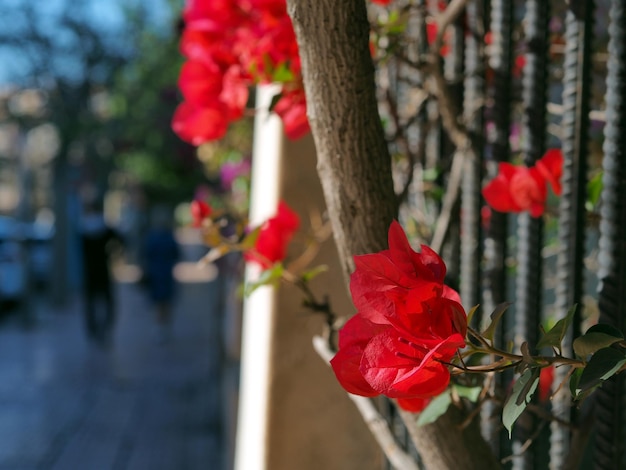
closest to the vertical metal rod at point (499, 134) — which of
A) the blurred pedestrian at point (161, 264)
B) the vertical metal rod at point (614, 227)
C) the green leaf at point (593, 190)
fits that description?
the green leaf at point (593, 190)

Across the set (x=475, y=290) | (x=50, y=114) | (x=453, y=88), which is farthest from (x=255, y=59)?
(x=50, y=114)

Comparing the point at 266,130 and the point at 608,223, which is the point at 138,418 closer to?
the point at 266,130

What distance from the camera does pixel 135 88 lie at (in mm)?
17469

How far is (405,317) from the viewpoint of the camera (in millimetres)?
794

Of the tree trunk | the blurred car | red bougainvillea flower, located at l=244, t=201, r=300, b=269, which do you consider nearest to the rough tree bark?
the tree trunk

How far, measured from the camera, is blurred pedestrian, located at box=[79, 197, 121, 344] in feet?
35.8

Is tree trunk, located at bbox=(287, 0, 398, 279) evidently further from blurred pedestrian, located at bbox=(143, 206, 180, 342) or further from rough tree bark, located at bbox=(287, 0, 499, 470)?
blurred pedestrian, located at bbox=(143, 206, 180, 342)

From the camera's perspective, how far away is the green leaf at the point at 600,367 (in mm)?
733

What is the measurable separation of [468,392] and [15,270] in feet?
45.3

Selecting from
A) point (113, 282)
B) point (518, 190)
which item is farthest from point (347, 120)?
point (113, 282)

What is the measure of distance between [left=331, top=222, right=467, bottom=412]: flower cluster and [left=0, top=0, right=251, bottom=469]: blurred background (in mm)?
4420

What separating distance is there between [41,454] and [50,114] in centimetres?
1036

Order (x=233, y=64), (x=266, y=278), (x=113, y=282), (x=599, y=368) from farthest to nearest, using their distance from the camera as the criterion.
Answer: (x=113, y=282) < (x=233, y=64) < (x=266, y=278) < (x=599, y=368)

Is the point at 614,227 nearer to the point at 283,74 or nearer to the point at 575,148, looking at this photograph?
the point at 575,148
